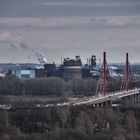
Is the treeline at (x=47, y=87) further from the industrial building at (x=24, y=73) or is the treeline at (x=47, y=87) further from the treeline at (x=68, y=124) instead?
the treeline at (x=68, y=124)

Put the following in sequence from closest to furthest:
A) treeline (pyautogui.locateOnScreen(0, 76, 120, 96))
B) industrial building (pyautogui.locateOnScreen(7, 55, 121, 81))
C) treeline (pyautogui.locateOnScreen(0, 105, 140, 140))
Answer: treeline (pyautogui.locateOnScreen(0, 105, 140, 140)) → treeline (pyautogui.locateOnScreen(0, 76, 120, 96)) → industrial building (pyautogui.locateOnScreen(7, 55, 121, 81))

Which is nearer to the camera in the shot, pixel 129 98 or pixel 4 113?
pixel 4 113

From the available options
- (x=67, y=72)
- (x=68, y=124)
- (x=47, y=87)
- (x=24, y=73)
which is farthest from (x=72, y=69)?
(x=68, y=124)

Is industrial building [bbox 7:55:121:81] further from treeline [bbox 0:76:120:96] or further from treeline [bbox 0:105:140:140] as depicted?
treeline [bbox 0:105:140:140]

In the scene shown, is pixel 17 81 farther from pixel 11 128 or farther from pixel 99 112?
pixel 11 128

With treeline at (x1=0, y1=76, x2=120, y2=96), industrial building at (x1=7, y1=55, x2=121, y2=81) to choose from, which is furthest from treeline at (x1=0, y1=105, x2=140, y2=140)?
industrial building at (x1=7, y1=55, x2=121, y2=81)

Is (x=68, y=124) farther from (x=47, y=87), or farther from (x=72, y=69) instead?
(x=72, y=69)

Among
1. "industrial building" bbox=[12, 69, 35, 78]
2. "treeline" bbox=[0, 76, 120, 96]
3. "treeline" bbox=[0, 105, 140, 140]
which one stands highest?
"industrial building" bbox=[12, 69, 35, 78]

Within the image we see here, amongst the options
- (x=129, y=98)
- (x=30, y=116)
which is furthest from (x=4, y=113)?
(x=129, y=98)
